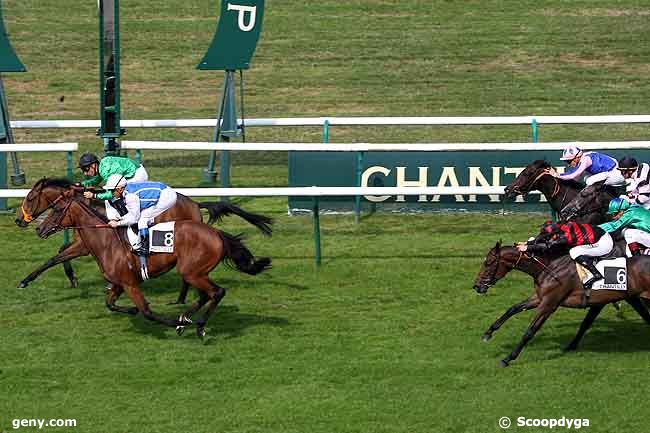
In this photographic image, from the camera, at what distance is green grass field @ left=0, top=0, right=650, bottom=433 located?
948cm

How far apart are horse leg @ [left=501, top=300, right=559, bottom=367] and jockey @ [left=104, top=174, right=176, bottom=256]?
10.1ft

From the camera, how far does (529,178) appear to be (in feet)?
41.5

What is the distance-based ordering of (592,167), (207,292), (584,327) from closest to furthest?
1. (584,327)
2. (207,292)
3. (592,167)

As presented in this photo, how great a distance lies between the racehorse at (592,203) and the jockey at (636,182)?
57 cm

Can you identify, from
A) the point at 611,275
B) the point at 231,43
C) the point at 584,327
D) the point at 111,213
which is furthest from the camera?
the point at 231,43

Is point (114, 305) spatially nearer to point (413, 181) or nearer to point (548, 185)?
point (548, 185)

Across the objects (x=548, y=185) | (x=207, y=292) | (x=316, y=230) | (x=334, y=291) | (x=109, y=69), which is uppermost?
(x=109, y=69)

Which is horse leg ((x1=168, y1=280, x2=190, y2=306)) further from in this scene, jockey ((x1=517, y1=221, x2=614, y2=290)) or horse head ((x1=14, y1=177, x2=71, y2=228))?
jockey ((x1=517, y1=221, x2=614, y2=290))

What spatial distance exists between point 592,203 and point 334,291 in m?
2.51

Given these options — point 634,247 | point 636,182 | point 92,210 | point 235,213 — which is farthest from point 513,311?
point 92,210

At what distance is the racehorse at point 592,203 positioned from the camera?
1208 cm

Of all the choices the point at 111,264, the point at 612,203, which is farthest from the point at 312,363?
the point at 612,203

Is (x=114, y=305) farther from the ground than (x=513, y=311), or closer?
closer

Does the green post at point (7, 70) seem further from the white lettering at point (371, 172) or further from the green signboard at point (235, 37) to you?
the white lettering at point (371, 172)
